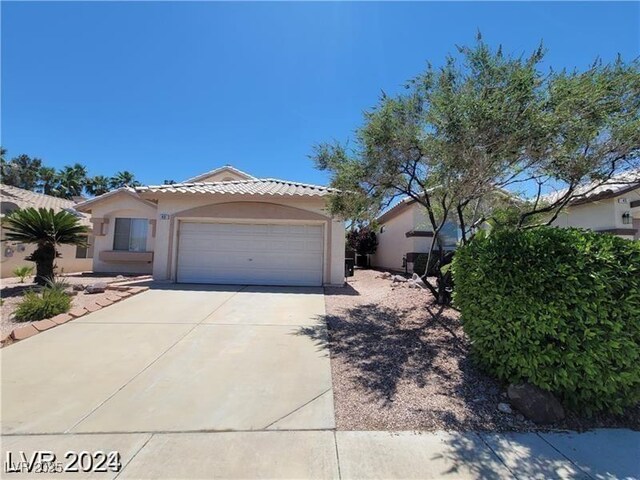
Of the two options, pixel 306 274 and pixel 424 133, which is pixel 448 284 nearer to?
pixel 424 133

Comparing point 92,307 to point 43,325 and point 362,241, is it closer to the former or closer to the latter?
point 43,325

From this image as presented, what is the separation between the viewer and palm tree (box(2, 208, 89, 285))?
9891 mm

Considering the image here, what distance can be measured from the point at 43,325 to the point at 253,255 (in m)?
6.57

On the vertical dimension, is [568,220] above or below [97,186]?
below

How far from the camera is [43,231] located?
1002cm

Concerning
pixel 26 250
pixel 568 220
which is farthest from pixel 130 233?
pixel 568 220

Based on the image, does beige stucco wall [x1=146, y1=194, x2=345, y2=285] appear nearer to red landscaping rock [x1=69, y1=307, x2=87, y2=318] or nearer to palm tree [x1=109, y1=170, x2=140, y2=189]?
red landscaping rock [x1=69, y1=307, x2=87, y2=318]

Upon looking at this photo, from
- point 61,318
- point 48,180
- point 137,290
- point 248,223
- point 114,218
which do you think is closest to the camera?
point 61,318

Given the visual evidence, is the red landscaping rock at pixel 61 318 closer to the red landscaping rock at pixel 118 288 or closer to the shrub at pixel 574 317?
the red landscaping rock at pixel 118 288

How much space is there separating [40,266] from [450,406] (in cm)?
1196

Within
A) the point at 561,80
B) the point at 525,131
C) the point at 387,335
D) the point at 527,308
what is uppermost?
the point at 561,80

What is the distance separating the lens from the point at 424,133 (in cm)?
674

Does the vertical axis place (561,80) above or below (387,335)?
above

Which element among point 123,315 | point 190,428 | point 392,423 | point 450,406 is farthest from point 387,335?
point 123,315
